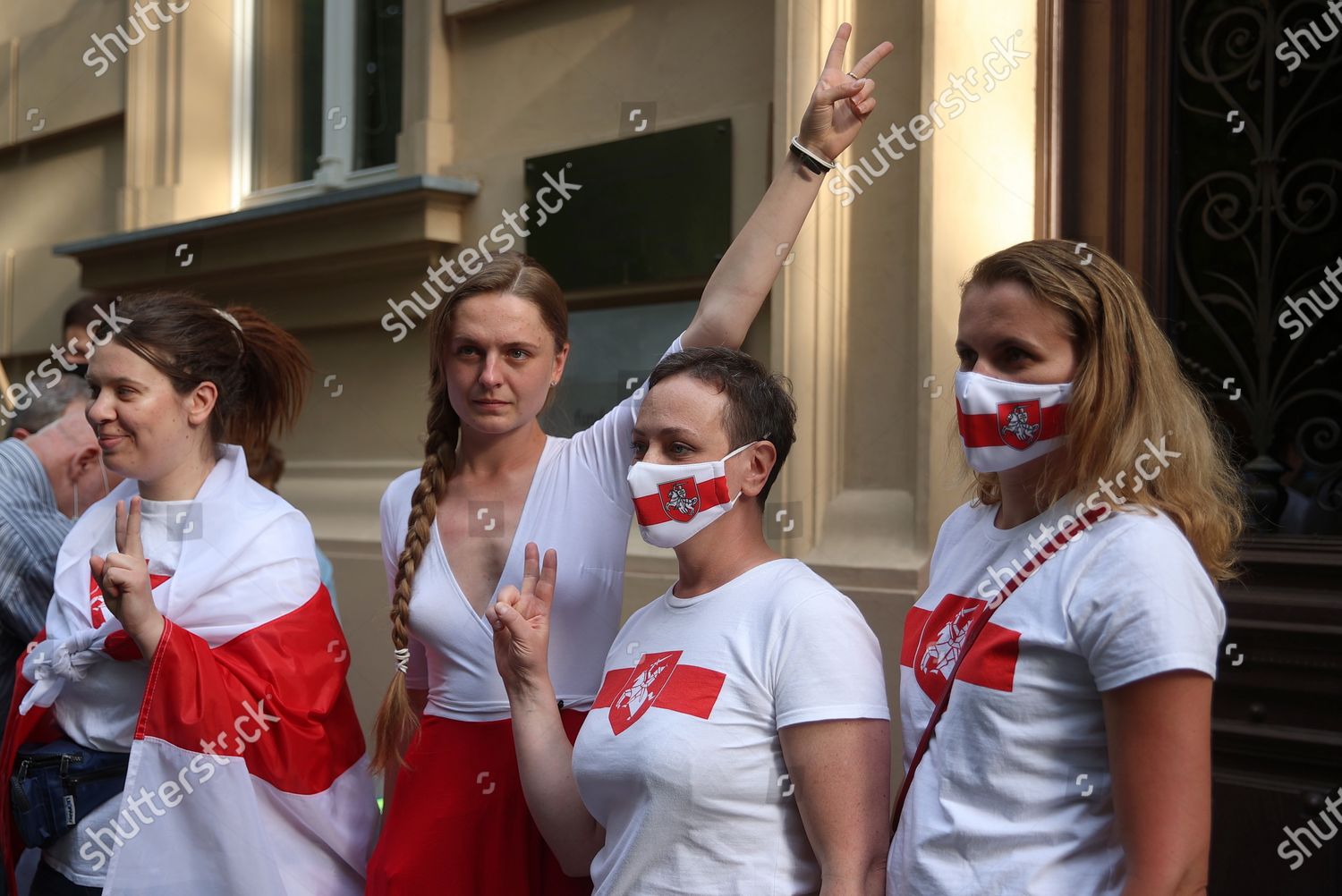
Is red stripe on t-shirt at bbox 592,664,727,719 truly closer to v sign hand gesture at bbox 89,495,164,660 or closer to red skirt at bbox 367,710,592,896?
red skirt at bbox 367,710,592,896

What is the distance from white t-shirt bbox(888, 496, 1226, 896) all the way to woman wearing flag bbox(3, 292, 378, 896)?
4.67 ft

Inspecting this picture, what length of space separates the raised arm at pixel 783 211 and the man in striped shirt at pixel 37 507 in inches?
73.8

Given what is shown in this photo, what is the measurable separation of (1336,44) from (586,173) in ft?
7.84

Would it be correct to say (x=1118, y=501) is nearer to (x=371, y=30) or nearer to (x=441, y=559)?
(x=441, y=559)

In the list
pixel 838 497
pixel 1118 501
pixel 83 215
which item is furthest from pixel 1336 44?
pixel 83 215

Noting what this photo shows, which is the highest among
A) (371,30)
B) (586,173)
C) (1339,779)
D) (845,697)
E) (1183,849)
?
(371,30)

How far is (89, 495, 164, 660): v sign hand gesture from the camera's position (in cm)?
252

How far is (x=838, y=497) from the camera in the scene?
3979 mm

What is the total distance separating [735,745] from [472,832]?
27.2 inches

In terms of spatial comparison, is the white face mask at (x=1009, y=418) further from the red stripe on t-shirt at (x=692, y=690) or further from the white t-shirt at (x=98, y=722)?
the white t-shirt at (x=98, y=722)

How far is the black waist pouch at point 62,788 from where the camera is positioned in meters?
2.71

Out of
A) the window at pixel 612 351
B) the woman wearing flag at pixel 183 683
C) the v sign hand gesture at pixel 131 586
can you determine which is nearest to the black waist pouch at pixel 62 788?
the woman wearing flag at pixel 183 683

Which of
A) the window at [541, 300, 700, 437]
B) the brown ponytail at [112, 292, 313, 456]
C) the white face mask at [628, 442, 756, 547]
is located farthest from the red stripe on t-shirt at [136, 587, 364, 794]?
the window at [541, 300, 700, 437]

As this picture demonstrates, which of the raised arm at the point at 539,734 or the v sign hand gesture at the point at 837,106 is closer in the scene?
the raised arm at the point at 539,734
